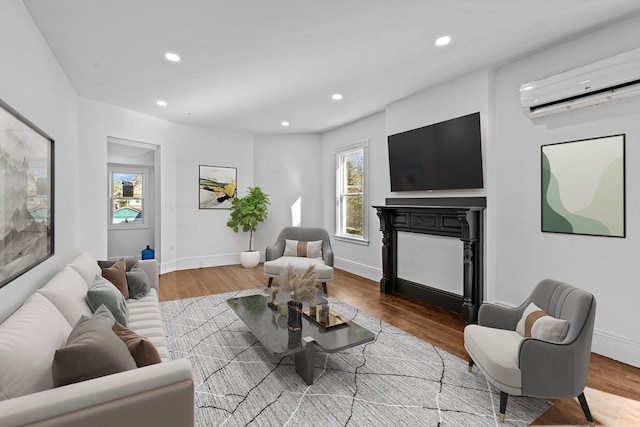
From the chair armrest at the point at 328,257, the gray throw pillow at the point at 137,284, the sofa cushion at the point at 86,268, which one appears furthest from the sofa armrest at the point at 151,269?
the chair armrest at the point at 328,257

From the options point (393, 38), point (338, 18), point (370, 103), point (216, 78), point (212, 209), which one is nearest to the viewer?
point (338, 18)

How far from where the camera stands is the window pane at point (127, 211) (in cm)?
701

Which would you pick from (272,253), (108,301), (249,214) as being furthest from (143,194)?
(108,301)

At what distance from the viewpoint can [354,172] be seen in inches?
235

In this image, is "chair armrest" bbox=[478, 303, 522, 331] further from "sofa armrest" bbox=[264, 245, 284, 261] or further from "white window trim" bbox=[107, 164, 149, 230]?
"white window trim" bbox=[107, 164, 149, 230]

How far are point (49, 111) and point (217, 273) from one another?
11.7 ft

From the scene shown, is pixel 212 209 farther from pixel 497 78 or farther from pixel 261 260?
pixel 497 78

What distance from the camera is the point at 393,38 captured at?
279cm

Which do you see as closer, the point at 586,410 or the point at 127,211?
the point at 586,410

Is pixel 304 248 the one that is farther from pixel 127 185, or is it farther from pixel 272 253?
pixel 127 185

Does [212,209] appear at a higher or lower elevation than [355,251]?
higher

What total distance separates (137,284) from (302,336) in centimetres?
169

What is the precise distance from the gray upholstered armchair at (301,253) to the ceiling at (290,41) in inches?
79.8

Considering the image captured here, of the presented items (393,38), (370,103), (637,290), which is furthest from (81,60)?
(637,290)
